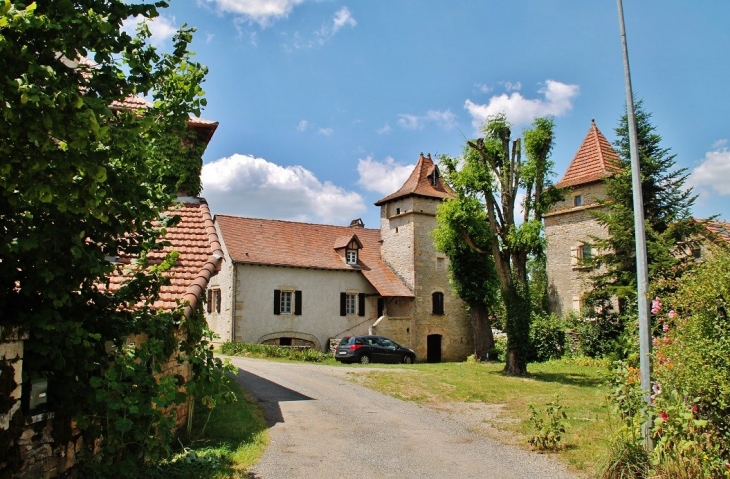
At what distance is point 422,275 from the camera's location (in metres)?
36.0

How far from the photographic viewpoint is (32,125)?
161 inches

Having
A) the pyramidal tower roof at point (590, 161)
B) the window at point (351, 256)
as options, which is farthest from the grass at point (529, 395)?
the window at point (351, 256)

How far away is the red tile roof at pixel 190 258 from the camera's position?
353 inches

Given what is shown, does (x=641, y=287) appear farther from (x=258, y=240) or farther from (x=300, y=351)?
(x=258, y=240)

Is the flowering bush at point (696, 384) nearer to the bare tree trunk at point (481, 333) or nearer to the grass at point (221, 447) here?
the grass at point (221, 447)

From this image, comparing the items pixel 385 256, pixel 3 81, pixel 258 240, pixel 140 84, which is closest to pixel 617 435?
pixel 140 84

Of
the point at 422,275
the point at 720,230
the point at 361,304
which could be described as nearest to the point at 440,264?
the point at 422,275

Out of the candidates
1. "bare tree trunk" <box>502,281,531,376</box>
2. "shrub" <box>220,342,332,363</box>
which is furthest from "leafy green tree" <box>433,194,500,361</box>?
"shrub" <box>220,342,332,363</box>

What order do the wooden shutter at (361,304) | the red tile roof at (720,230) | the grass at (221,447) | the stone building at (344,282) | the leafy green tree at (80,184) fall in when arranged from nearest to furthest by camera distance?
the leafy green tree at (80,184) < the grass at (221,447) < the red tile roof at (720,230) < the stone building at (344,282) < the wooden shutter at (361,304)

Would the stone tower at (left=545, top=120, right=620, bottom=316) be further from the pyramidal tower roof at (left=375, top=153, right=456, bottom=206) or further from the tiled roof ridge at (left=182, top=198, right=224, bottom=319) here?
the tiled roof ridge at (left=182, top=198, right=224, bottom=319)

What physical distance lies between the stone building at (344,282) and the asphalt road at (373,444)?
1624cm

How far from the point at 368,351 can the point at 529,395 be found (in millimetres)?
12092

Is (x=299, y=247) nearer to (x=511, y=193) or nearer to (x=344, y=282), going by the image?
(x=344, y=282)

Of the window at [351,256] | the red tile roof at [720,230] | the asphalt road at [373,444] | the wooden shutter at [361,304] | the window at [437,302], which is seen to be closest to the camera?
the asphalt road at [373,444]
